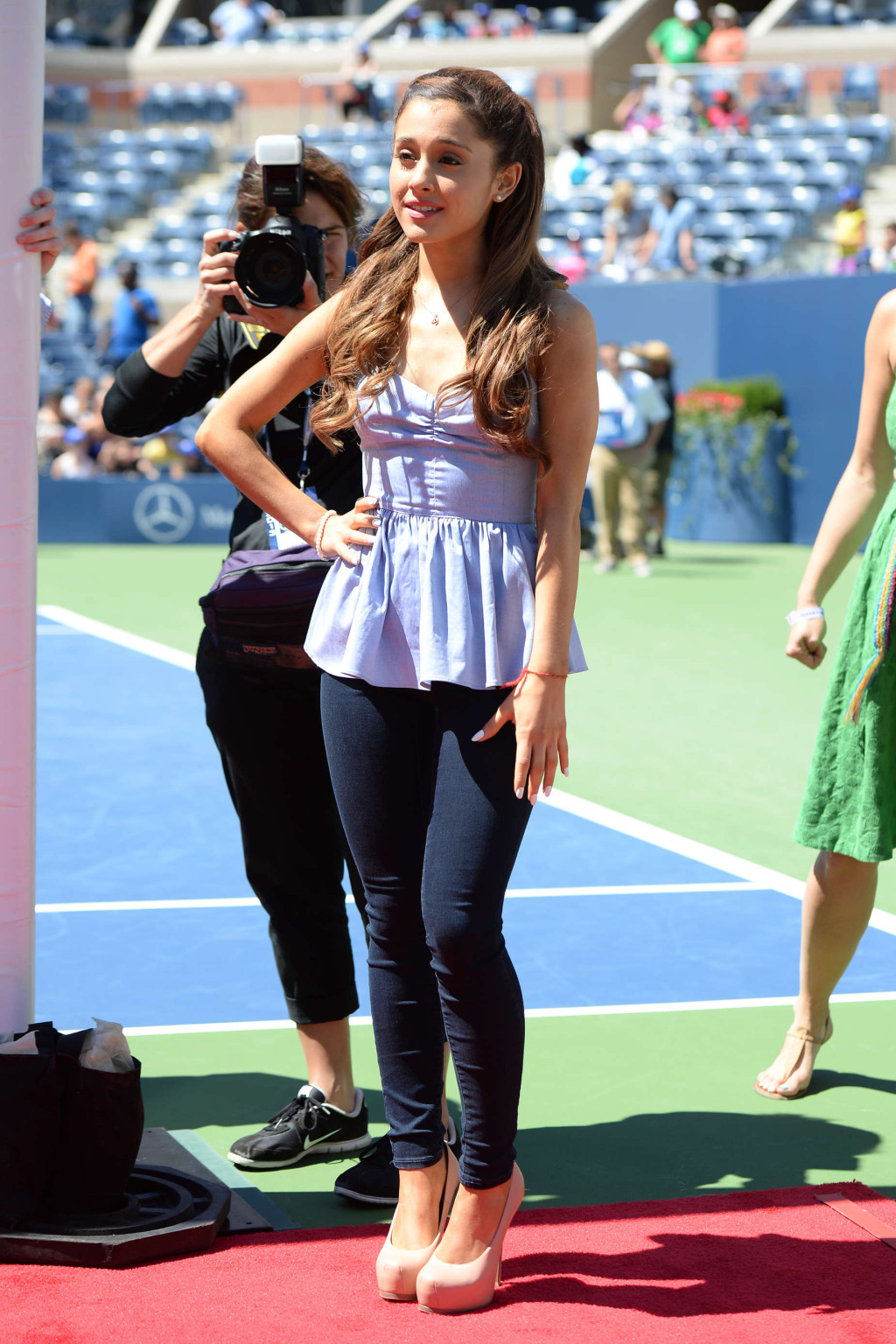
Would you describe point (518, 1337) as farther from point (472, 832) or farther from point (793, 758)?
point (793, 758)

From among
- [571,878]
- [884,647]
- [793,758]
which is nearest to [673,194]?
[793,758]

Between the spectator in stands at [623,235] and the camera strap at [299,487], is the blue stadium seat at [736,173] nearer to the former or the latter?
the spectator in stands at [623,235]

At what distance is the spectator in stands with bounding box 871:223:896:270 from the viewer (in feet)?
64.8

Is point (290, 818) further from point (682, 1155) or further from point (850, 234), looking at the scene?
point (850, 234)

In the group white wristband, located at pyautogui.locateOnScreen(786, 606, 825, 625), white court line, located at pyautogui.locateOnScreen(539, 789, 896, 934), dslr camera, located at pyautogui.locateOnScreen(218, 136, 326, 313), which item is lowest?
white court line, located at pyautogui.locateOnScreen(539, 789, 896, 934)

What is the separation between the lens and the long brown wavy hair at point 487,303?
2.76 m

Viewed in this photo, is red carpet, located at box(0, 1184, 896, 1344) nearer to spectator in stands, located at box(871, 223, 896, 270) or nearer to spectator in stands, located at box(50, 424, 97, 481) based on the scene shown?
spectator in stands, located at box(871, 223, 896, 270)

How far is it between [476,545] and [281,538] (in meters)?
0.75

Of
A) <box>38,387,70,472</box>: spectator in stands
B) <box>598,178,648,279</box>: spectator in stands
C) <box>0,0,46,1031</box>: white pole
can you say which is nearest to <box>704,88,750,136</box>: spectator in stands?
<box>598,178,648,279</box>: spectator in stands

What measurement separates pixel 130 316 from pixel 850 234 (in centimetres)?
940

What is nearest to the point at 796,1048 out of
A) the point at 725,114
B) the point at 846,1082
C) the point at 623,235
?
the point at 846,1082

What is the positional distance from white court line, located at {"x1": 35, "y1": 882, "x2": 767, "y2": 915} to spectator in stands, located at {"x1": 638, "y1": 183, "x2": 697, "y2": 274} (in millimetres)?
18292

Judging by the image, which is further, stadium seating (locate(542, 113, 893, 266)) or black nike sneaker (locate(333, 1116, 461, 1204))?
stadium seating (locate(542, 113, 893, 266))

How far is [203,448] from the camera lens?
3016 mm
